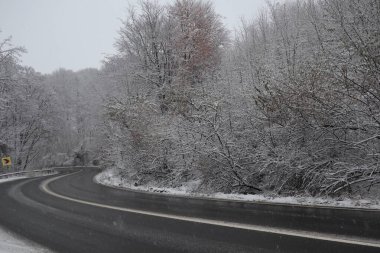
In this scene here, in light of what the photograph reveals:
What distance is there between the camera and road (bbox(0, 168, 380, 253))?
5797 millimetres

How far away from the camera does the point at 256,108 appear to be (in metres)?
13.1

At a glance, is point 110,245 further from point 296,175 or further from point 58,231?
point 296,175

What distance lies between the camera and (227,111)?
14.7 meters

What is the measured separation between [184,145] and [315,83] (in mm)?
→ 6825

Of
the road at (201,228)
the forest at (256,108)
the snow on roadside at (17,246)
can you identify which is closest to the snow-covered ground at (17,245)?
the snow on roadside at (17,246)

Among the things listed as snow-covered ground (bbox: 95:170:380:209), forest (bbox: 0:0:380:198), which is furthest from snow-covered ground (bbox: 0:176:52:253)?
forest (bbox: 0:0:380:198)

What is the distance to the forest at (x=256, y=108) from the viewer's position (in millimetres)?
9656

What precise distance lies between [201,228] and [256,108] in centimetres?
682

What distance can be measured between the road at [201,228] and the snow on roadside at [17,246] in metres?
0.20

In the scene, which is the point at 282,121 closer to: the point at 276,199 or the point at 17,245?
the point at 276,199

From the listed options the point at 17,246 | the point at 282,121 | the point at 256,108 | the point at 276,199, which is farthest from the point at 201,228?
the point at 256,108

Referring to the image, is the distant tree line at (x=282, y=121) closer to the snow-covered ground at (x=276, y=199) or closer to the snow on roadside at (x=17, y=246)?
the snow-covered ground at (x=276, y=199)

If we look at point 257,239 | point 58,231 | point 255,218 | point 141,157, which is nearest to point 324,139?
point 255,218

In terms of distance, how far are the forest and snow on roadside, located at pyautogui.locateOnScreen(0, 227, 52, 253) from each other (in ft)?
23.6
